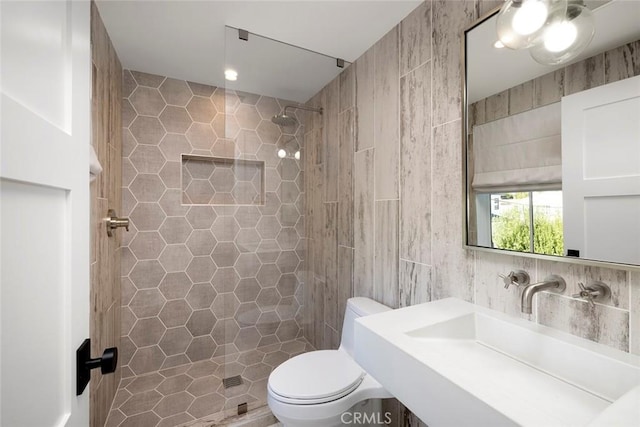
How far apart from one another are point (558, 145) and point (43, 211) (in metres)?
1.42

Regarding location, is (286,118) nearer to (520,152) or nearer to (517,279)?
(520,152)

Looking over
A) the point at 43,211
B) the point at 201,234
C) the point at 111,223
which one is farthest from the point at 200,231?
the point at 43,211

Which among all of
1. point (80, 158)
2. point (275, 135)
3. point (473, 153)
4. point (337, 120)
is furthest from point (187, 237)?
point (473, 153)

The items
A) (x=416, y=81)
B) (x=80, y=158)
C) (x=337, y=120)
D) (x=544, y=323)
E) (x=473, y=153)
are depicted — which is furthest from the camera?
(x=337, y=120)

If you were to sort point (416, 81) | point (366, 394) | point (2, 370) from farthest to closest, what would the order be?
point (416, 81)
point (366, 394)
point (2, 370)

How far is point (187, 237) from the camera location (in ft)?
7.59

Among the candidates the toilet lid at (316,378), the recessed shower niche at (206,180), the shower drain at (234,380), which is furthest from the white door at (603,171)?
the recessed shower niche at (206,180)

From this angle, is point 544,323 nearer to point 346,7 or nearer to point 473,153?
point 473,153

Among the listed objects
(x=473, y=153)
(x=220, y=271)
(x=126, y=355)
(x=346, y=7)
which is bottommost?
(x=126, y=355)

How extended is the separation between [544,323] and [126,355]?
2649 millimetres

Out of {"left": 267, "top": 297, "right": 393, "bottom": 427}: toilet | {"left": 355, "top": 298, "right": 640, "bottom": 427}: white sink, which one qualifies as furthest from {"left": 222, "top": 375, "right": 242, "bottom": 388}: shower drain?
{"left": 355, "top": 298, "right": 640, "bottom": 427}: white sink

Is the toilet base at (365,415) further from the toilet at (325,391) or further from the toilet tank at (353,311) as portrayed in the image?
the toilet tank at (353,311)

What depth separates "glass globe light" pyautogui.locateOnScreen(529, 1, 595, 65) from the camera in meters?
0.88

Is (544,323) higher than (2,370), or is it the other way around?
(2,370)
